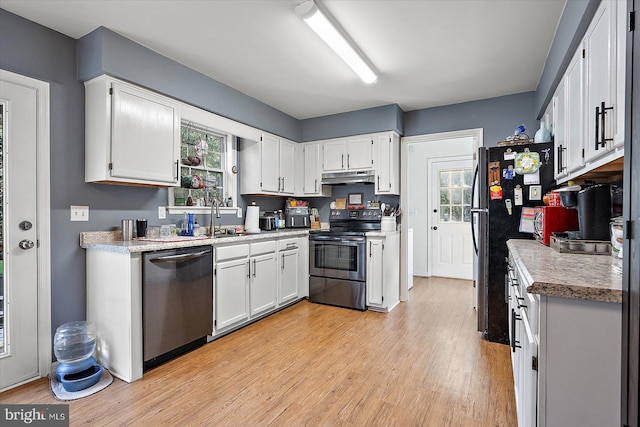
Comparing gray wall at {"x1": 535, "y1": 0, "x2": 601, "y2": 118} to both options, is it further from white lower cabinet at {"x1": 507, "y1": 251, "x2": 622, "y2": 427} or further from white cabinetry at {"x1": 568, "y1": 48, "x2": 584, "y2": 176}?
white lower cabinet at {"x1": 507, "y1": 251, "x2": 622, "y2": 427}

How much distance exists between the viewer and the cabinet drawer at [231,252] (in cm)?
293

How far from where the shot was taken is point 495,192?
2.86 m

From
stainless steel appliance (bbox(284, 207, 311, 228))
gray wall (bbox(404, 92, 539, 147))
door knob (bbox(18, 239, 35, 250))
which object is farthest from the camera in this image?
Answer: stainless steel appliance (bbox(284, 207, 311, 228))

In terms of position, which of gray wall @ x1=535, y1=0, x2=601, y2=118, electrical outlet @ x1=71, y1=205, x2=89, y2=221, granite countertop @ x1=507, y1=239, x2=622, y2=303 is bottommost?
granite countertop @ x1=507, y1=239, x2=622, y2=303

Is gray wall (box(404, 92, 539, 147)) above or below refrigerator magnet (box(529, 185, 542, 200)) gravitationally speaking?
above

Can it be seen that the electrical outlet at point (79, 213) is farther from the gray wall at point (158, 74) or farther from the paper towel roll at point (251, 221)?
the paper towel roll at point (251, 221)

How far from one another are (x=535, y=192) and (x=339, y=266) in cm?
219

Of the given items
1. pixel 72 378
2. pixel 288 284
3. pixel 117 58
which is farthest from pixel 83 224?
pixel 288 284

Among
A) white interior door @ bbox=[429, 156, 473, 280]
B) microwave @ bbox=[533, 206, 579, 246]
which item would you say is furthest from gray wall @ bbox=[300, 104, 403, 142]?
microwave @ bbox=[533, 206, 579, 246]

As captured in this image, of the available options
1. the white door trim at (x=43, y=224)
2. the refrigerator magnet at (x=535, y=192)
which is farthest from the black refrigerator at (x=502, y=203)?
the white door trim at (x=43, y=224)

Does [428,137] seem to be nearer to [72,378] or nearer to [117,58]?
[117,58]

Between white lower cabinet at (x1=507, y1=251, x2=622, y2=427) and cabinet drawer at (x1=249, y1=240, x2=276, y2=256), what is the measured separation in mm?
2635

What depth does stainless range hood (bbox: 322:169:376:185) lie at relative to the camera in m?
4.19

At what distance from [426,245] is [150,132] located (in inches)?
186
